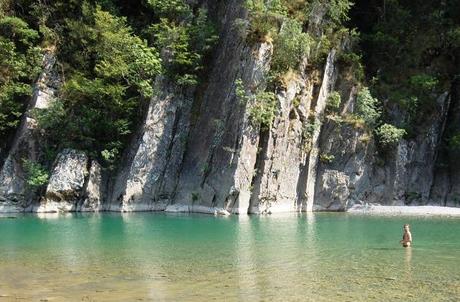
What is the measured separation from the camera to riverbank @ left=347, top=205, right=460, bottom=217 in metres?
30.4

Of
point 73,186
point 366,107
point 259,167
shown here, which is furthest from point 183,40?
point 366,107

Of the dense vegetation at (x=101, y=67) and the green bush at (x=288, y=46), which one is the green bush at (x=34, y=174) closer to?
the dense vegetation at (x=101, y=67)

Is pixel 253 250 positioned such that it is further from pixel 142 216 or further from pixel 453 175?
pixel 453 175

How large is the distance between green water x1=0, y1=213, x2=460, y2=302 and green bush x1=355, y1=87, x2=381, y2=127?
9247mm

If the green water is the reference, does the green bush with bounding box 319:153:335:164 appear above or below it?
above

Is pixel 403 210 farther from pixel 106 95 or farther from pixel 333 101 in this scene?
pixel 106 95

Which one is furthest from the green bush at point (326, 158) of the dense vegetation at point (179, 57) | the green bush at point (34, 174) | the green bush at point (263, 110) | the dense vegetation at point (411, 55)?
the green bush at point (34, 174)

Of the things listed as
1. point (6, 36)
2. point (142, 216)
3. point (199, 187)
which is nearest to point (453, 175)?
point (199, 187)

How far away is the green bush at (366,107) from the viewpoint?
33.9 m

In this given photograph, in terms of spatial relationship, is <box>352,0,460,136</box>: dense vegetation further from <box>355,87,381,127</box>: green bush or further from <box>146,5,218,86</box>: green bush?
<box>146,5,218,86</box>: green bush

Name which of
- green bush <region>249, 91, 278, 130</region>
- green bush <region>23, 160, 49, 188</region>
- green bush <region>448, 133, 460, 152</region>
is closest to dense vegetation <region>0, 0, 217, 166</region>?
green bush <region>23, 160, 49, 188</region>

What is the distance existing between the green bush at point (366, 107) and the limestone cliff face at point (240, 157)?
712 mm

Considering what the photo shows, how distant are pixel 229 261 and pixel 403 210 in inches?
714

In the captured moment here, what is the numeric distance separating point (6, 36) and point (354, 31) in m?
22.0
